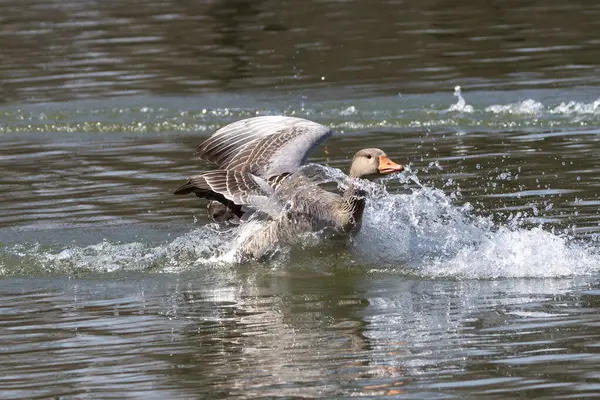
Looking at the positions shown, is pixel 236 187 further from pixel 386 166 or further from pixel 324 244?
pixel 386 166

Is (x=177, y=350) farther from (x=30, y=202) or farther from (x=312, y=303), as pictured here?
(x=30, y=202)

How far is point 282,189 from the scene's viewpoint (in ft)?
33.9

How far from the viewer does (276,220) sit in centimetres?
1036

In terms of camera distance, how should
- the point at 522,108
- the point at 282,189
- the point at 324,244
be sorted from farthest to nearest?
the point at 522,108 → the point at 282,189 → the point at 324,244

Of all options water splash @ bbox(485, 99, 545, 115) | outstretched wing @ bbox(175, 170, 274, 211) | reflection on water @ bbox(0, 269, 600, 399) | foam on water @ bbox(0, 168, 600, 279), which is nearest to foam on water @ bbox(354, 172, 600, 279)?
foam on water @ bbox(0, 168, 600, 279)

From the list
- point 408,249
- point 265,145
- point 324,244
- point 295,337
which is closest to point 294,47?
point 265,145

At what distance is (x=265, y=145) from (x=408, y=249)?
5.17 feet

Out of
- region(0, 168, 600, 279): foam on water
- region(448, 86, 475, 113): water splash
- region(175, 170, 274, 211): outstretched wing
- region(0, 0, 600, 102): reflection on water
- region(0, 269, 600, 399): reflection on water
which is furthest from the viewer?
region(0, 0, 600, 102): reflection on water

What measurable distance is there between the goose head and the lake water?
0.57 metres

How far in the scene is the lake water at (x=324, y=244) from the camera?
282 inches

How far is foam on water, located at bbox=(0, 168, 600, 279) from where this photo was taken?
9.63 meters

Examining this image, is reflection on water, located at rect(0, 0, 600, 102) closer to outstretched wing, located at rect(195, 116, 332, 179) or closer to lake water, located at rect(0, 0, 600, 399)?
lake water, located at rect(0, 0, 600, 399)

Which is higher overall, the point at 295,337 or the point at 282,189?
the point at 282,189

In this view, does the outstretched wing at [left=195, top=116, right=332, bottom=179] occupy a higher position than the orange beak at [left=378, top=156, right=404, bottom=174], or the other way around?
the outstretched wing at [left=195, top=116, right=332, bottom=179]
